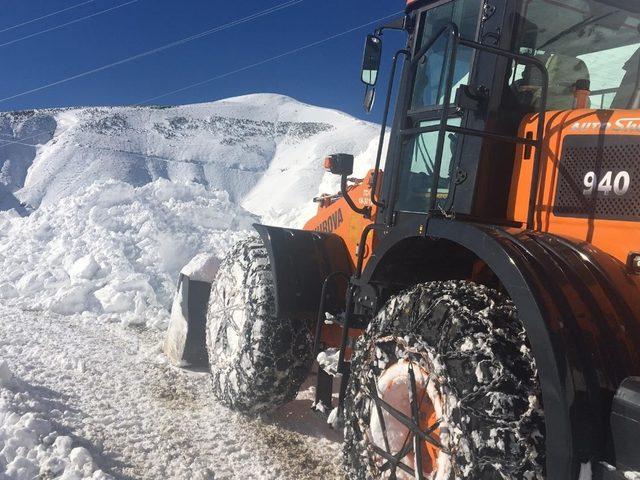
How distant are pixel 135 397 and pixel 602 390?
3.53 m

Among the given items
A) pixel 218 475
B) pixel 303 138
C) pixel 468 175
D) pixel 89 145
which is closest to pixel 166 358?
pixel 218 475

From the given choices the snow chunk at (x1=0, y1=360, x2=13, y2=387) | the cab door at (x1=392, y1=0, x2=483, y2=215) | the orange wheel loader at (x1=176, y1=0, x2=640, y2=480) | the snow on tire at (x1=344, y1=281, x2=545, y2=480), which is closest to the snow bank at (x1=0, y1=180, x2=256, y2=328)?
the snow chunk at (x1=0, y1=360, x2=13, y2=387)

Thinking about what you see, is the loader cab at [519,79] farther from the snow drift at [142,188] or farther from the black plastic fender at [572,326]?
the snow drift at [142,188]

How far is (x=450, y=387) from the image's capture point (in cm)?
222

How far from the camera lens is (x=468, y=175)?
2.87 metres

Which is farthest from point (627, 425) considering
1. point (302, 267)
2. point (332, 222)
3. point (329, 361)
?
point (332, 222)

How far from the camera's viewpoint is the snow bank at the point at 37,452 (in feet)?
10.1

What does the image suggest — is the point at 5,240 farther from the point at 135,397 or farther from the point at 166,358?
the point at 135,397

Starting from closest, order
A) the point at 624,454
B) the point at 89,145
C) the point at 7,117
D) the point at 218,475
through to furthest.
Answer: the point at 624,454 < the point at 218,475 < the point at 89,145 < the point at 7,117

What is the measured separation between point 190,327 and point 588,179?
3712 millimetres

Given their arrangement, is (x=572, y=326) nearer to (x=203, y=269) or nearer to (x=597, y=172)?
(x=597, y=172)

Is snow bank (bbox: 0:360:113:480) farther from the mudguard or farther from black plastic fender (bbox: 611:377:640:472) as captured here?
black plastic fender (bbox: 611:377:640:472)

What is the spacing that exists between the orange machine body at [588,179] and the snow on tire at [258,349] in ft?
6.08

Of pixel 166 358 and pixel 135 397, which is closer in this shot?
pixel 135 397
